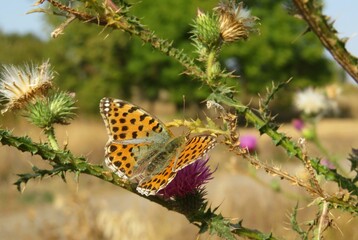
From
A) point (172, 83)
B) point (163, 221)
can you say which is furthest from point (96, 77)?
point (163, 221)

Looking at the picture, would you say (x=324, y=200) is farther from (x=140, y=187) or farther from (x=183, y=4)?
(x=183, y=4)

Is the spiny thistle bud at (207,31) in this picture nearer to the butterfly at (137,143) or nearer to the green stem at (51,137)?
the butterfly at (137,143)

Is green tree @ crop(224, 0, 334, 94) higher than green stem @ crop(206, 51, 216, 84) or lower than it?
higher

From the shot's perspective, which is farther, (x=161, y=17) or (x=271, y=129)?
(x=161, y=17)

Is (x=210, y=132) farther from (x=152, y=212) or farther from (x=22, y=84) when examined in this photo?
(x=152, y=212)

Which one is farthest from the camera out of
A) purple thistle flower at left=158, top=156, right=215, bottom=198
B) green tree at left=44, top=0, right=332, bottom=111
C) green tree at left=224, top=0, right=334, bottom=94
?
green tree at left=224, top=0, right=334, bottom=94

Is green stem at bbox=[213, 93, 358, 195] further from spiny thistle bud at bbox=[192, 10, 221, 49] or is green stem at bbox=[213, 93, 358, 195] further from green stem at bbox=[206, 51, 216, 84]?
spiny thistle bud at bbox=[192, 10, 221, 49]

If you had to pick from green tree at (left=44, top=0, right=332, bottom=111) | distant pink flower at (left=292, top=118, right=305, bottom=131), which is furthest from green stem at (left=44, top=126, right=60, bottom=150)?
green tree at (left=44, top=0, right=332, bottom=111)
